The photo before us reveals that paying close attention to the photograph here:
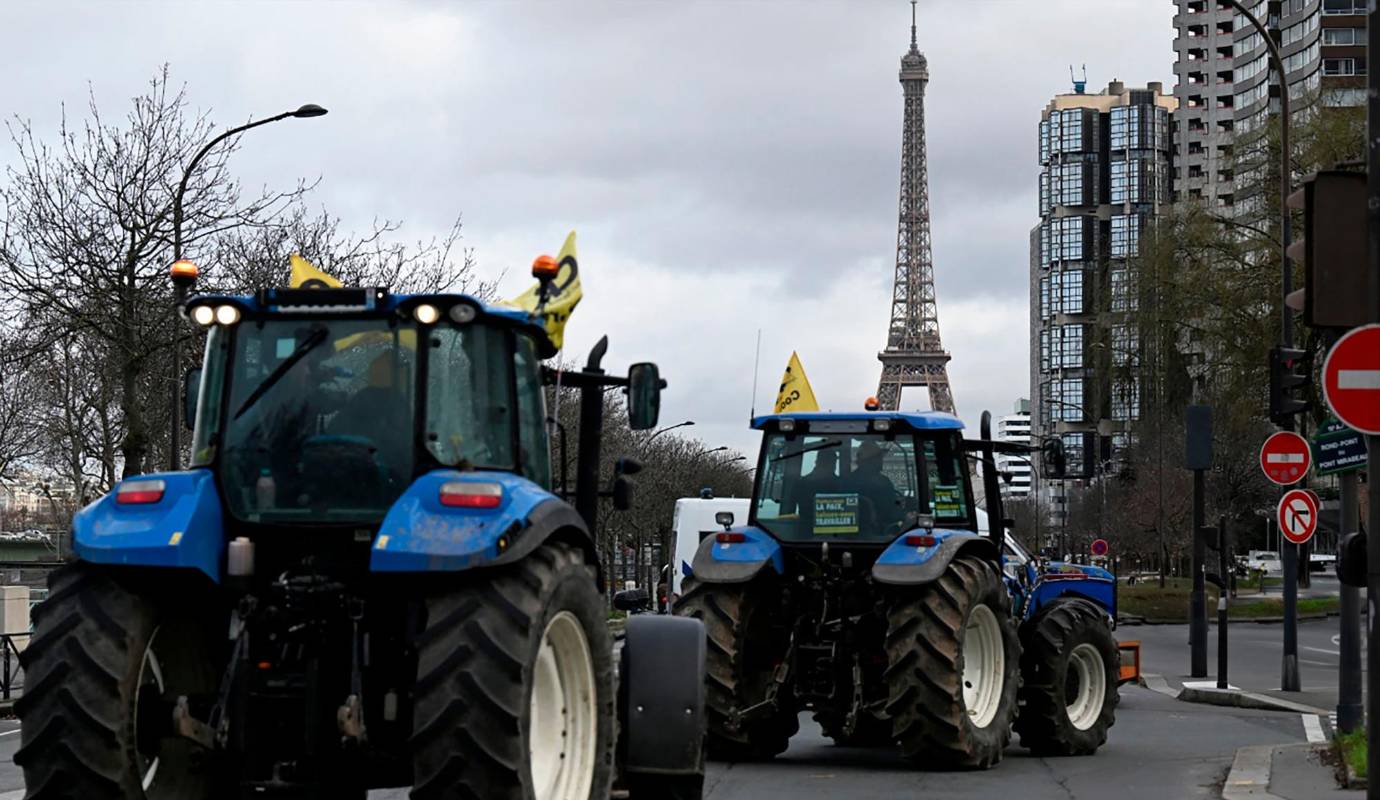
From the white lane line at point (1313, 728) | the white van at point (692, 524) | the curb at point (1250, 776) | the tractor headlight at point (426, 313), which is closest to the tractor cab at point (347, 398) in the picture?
the tractor headlight at point (426, 313)

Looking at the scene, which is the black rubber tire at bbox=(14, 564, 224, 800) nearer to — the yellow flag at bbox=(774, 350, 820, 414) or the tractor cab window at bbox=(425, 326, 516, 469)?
the tractor cab window at bbox=(425, 326, 516, 469)

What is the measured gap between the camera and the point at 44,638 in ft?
23.6

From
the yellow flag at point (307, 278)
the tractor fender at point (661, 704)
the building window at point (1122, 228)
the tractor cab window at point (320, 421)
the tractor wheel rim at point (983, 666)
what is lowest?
the tractor wheel rim at point (983, 666)

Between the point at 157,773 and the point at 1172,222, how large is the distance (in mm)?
43184

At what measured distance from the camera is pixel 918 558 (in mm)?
13500

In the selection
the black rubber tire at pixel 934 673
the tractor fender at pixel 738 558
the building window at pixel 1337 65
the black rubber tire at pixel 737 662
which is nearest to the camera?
the black rubber tire at pixel 934 673

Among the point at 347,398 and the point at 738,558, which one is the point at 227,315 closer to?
the point at 347,398

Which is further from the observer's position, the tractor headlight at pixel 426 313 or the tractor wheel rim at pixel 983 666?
the tractor wheel rim at pixel 983 666

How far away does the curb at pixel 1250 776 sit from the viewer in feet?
40.5

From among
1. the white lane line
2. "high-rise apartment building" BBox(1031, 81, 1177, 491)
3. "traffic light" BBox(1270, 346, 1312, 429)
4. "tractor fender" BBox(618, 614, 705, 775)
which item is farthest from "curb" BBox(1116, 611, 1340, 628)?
"high-rise apartment building" BBox(1031, 81, 1177, 491)

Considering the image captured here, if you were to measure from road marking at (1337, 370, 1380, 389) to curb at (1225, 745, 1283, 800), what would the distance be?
113 inches

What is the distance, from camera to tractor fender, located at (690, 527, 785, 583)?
1397cm

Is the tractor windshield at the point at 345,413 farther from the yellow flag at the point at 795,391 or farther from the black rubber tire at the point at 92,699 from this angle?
the yellow flag at the point at 795,391

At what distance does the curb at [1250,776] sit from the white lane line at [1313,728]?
8.13ft
